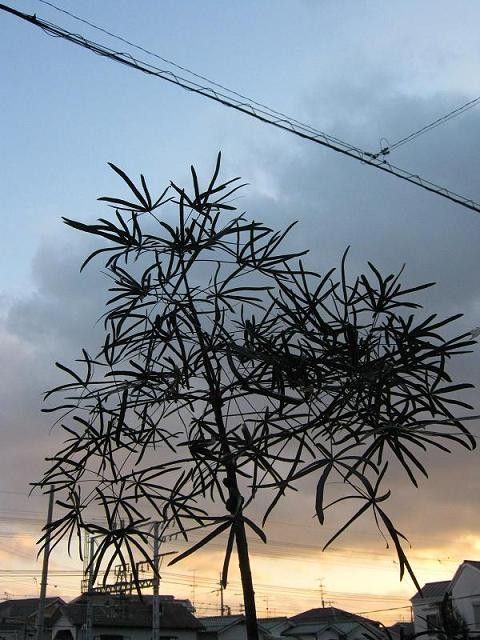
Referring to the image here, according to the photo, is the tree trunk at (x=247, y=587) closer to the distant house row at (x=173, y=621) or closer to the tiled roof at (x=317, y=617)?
the distant house row at (x=173, y=621)

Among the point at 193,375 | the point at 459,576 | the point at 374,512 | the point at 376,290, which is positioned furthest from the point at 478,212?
the point at 459,576

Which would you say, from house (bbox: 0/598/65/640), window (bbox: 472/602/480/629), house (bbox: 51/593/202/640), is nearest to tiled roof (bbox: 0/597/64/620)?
house (bbox: 0/598/65/640)

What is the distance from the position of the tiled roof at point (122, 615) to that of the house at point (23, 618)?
1815 millimetres

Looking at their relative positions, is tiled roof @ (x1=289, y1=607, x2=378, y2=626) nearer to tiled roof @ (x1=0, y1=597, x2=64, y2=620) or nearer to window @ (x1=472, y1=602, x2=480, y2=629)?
window @ (x1=472, y1=602, x2=480, y2=629)

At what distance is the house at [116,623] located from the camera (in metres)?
39.2

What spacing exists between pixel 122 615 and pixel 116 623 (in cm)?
120

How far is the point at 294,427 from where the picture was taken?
270 centimetres

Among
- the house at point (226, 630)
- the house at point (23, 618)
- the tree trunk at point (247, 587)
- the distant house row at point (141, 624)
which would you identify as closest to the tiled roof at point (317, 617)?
the distant house row at point (141, 624)

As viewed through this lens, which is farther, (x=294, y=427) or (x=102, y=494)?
(x=102, y=494)

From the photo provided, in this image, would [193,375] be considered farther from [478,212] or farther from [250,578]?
[478,212]

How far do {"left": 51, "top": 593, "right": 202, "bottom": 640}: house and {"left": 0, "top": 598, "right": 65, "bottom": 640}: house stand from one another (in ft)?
4.86

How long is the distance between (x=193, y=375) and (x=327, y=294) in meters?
0.72

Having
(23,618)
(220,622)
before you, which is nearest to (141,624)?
(220,622)

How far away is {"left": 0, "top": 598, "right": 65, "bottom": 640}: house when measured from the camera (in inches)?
1642
